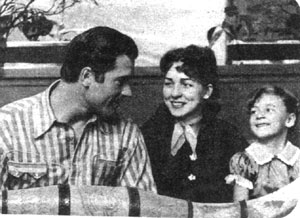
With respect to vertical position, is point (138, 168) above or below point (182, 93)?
below

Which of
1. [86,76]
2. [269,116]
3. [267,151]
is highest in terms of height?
[86,76]

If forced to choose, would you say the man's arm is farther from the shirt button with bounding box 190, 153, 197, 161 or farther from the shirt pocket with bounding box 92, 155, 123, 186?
the shirt button with bounding box 190, 153, 197, 161

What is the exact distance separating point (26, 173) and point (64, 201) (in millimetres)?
191

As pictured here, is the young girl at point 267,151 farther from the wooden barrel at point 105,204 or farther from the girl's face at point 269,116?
the wooden barrel at point 105,204

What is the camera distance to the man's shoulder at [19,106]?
3006mm

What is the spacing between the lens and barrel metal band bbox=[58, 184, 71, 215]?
2.95m

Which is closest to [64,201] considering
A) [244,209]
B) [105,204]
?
[105,204]

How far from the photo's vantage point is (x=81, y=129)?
3023 mm

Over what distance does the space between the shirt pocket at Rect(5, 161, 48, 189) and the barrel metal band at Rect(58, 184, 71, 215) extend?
89 mm

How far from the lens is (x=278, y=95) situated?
3016 mm

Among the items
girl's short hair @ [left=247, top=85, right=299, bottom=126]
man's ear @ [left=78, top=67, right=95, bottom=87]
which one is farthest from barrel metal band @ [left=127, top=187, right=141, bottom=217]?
girl's short hair @ [left=247, top=85, right=299, bottom=126]

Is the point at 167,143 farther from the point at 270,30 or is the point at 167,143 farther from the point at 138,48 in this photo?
the point at 270,30

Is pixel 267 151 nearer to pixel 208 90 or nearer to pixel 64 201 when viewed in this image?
pixel 208 90

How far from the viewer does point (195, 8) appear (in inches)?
119
